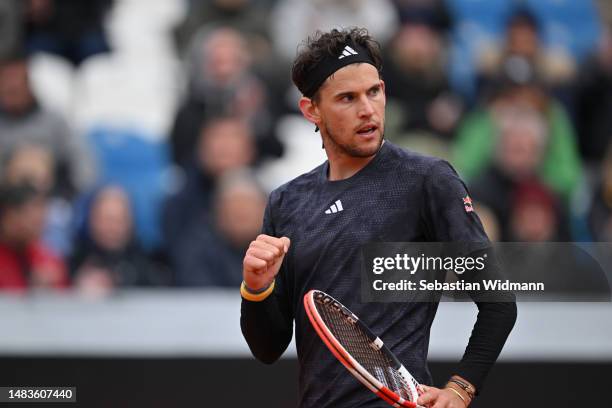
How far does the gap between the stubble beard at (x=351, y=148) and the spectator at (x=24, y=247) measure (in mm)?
3792

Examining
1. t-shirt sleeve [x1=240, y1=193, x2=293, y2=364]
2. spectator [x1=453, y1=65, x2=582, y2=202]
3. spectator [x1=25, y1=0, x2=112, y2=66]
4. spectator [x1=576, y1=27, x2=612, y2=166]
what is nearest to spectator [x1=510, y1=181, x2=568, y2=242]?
spectator [x1=453, y1=65, x2=582, y2=202]

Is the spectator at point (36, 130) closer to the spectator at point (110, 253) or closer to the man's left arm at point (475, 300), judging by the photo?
the spectator at point (110, 253)

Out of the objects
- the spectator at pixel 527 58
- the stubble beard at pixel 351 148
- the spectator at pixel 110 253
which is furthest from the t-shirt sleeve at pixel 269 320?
the spectator at pixel 527 58

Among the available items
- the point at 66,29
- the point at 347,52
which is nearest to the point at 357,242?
the point at 347,52

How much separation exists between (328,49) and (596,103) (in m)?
5.12

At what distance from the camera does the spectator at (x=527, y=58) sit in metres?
8.11

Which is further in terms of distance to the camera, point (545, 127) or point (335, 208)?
point (545, 127)

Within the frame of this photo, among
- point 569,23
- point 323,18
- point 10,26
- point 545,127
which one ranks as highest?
point 10,26

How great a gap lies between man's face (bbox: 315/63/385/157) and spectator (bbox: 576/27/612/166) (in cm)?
481

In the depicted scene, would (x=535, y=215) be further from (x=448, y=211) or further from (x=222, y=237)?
(x=448, y=211)

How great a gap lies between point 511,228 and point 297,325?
4.13 metres

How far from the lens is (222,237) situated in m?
7.09

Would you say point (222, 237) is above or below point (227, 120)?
below

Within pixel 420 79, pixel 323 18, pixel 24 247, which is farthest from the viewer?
pixel 323 18
